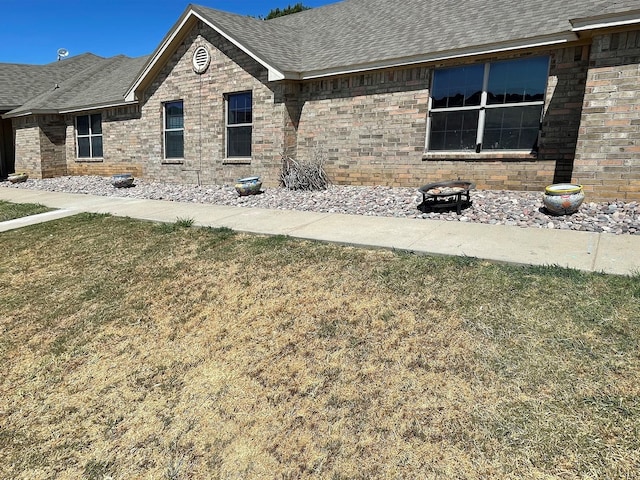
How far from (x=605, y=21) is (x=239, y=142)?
377 inches

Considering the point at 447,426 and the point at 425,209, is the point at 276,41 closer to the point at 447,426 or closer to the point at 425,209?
the point at 425,209

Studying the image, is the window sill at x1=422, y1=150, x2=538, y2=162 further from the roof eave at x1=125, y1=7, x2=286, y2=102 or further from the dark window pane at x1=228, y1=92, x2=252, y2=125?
the dark window pane at x1=228, y1=92, x2=252, y2=125

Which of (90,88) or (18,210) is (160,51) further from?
(90,88)

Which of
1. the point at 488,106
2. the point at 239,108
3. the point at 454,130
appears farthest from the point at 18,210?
the point at 488,106

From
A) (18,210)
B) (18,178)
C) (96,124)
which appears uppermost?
(96,124)

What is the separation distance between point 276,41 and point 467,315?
1220 centimetres

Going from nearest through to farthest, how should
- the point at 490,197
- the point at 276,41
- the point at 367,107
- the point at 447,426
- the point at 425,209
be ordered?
the point at 447,426 < the point at 425,209 < the point at 490,197 < the point at 367,107 < the point at 276,41

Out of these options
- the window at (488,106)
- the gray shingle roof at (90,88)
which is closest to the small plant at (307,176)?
the window at (488,106)

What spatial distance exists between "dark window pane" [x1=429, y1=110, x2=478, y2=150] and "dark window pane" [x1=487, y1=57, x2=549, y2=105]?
0.59m

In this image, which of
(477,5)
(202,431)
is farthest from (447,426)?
(477,5)

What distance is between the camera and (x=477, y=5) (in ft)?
35.6

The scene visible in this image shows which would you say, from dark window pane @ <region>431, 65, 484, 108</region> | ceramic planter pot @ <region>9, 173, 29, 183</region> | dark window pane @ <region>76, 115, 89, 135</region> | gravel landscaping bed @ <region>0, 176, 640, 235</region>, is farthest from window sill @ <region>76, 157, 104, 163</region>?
dark window pane @ <region>431, 65, 484, 108</region>

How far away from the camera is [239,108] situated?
12844 mm

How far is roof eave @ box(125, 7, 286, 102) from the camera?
1130 cm
